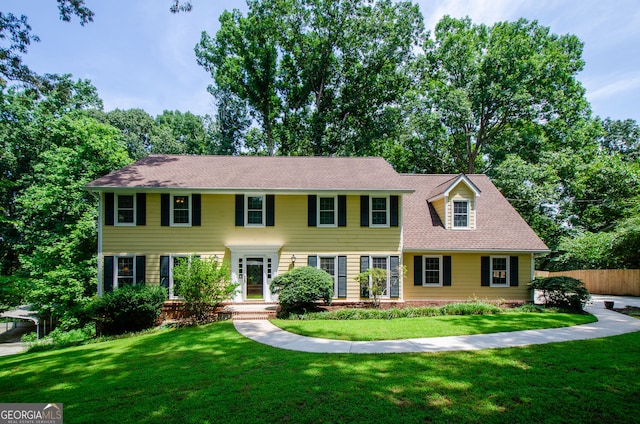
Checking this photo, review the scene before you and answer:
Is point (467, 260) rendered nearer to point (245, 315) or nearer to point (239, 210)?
point (245, 315)

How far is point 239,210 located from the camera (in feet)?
52.2

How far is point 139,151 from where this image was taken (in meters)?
39.0

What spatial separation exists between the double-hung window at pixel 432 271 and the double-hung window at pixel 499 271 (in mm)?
2565

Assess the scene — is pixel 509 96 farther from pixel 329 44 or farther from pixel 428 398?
pixel 428 398

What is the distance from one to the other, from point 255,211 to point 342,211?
404cm

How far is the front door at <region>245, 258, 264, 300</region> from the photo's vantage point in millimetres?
15906

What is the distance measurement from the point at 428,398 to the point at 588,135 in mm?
33963

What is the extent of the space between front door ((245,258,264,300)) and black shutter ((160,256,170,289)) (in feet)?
11.3

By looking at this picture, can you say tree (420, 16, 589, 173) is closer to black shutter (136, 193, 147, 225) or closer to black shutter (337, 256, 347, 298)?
black shutter (337, 256, 347, 298)

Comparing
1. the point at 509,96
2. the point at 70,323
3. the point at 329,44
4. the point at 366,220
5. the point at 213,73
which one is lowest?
the point at 70,323

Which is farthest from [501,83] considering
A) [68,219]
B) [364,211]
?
[68,219]

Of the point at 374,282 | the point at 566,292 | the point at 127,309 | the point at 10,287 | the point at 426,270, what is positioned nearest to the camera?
the point at 10,287

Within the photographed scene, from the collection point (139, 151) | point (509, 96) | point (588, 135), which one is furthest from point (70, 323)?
point (588, 135)

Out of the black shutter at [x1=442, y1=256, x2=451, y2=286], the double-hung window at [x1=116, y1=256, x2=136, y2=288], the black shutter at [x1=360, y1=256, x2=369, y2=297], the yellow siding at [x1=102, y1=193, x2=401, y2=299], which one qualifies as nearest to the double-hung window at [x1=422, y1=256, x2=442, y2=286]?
the black shutter at [x1=442, y1=256, x2=451, y2=286]
